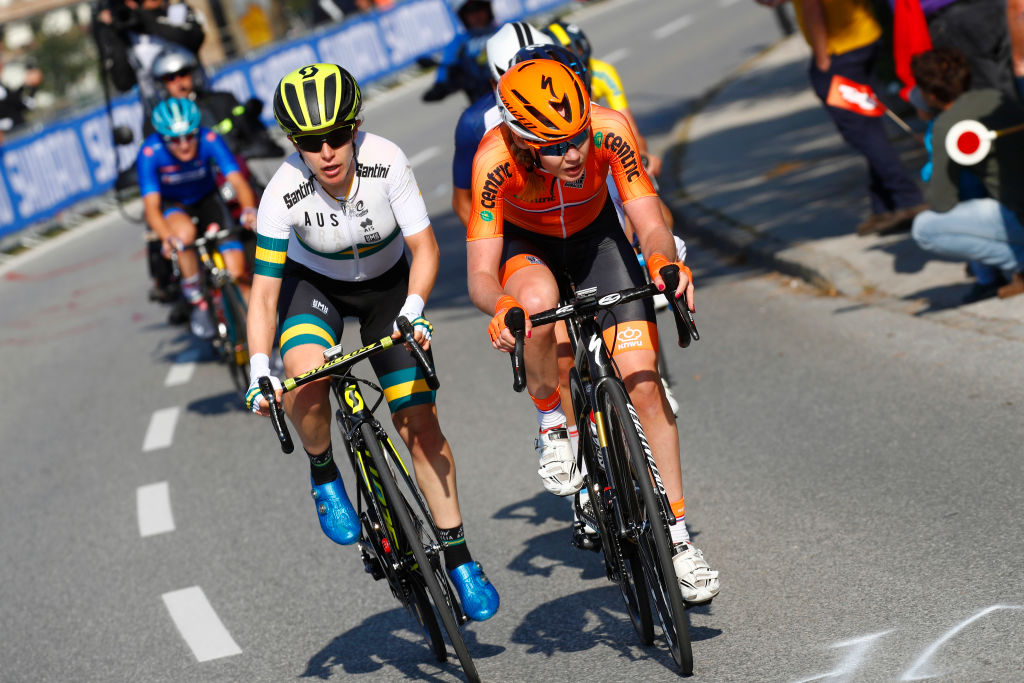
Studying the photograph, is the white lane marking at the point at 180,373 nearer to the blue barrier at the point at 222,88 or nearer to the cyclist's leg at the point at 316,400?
the blue barrier at the point at 222,88

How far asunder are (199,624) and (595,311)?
9.31 feet

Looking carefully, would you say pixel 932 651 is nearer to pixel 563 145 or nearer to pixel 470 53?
pixel 563 145

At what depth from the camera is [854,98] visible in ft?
32.1

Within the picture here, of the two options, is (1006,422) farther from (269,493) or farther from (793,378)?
(269,493)

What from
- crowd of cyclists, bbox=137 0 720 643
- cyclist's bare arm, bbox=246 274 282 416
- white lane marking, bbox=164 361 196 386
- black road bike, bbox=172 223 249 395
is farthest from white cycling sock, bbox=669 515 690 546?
white lane marking, bbox=164 361 196 386

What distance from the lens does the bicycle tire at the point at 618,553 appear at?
508 centimetres

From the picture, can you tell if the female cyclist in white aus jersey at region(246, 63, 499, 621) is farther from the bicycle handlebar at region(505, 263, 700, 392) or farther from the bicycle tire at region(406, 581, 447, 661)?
the bicycle handlebar at region(505, 263, 700, 392)

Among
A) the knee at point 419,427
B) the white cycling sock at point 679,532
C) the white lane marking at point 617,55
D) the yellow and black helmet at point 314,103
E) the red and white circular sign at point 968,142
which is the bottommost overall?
the white lane marking at point 617,55

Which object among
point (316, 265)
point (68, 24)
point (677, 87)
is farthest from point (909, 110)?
point (68, 24)

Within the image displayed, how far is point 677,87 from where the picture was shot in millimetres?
23031

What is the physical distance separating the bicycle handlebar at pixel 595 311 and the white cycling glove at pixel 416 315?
1.53ft

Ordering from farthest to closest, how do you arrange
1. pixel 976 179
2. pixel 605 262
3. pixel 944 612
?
pixel 976 179 < pixel 605 262 < pixel 944 612

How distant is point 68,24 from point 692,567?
178 feet

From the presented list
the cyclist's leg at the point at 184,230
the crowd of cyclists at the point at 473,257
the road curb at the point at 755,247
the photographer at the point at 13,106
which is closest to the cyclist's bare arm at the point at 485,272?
the crowd of cyclists at the point at 473,257
